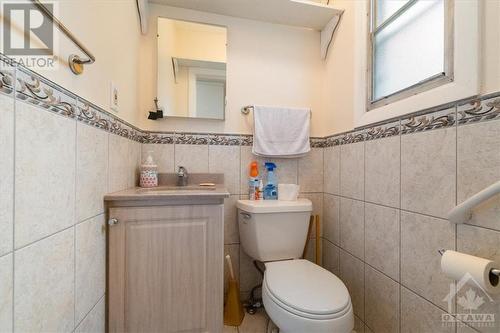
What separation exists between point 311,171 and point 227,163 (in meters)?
0.62

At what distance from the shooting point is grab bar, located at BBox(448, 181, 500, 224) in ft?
2.04

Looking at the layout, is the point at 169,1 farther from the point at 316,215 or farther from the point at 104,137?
the point at 316,215

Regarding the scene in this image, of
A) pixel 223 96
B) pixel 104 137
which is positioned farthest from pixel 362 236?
pixel 104 137

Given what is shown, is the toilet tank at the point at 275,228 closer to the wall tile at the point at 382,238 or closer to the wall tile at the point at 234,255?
the wall tile at the point at 234,255

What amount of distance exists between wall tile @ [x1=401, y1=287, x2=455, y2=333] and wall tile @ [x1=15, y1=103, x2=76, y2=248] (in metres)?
1.29

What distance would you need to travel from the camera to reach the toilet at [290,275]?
87cm

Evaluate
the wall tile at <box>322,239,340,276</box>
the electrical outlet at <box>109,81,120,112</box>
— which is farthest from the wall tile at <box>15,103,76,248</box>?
the wall tile at <box>322,239,340,276</box>

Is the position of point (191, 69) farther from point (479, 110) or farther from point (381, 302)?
point (381, 302)

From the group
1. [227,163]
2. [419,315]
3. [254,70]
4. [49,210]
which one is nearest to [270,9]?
[254,70]

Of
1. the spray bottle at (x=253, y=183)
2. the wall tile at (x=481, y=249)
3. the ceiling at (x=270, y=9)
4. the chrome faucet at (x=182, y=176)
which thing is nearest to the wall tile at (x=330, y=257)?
the spray bottle at (x=253, y=183)

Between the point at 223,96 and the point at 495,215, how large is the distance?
1389 mm

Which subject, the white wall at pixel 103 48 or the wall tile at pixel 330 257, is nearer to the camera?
the white wall at pixel 103 48

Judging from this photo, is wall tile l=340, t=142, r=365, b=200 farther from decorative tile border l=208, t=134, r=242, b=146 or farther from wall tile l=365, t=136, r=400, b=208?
decorative tile border l=208, t=134, r=242, b=146

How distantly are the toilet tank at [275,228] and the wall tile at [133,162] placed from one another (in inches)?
25.4
